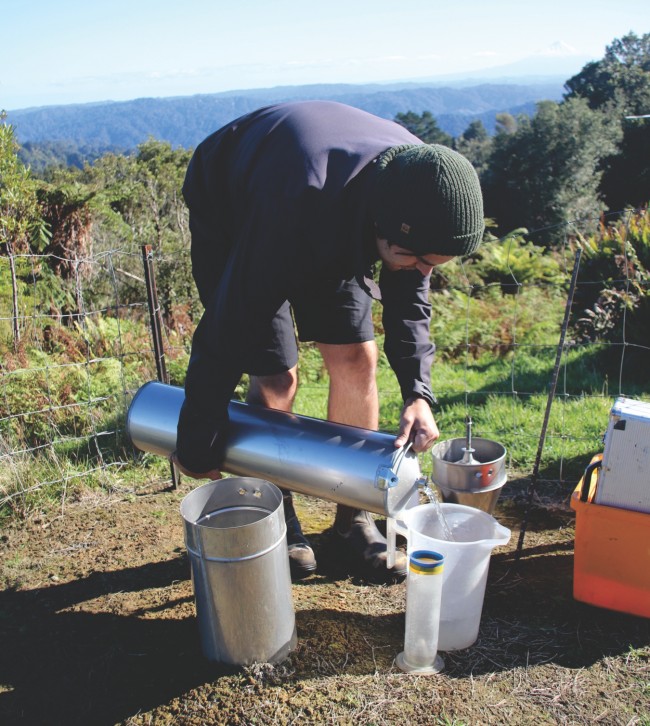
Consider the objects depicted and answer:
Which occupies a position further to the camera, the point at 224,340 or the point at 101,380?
the point at 101,380

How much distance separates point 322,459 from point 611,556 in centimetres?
113

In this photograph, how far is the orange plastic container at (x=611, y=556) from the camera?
98.0 inches

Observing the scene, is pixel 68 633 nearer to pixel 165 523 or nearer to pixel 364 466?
pixel 165 523

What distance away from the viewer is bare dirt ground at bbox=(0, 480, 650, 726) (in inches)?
86.1

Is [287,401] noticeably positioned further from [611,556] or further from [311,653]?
[611,556]

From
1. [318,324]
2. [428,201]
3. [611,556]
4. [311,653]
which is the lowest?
[311,653]

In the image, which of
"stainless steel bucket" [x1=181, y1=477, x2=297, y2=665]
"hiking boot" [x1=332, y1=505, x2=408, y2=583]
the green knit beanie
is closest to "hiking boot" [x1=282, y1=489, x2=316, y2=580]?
"hiking boot" [x1=332, y1=505, x2=408, y2=583]

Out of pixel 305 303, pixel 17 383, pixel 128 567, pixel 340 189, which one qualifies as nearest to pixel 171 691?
pixel 128 567

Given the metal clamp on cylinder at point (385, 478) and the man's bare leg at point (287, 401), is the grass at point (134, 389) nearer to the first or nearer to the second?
the man's bare leg at point (287, 401)

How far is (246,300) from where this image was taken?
2.09 m

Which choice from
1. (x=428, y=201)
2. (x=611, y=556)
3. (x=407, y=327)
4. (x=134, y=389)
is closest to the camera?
(x=428, y=201)

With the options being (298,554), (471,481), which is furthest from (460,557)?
(298,554)

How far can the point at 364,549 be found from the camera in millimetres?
2918

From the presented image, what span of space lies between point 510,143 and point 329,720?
39697mm
